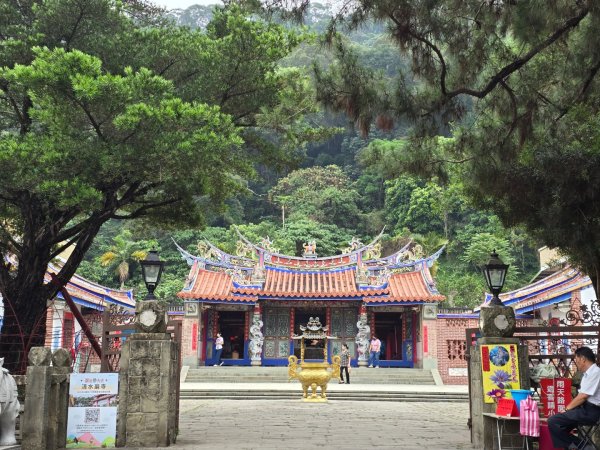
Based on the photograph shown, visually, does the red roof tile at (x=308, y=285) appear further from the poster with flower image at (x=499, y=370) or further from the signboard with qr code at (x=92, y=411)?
the poster with flower image at (x=499, y=370)

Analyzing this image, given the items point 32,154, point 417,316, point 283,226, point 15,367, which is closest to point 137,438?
point 15,367

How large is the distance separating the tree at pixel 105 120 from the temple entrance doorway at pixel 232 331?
12.9m

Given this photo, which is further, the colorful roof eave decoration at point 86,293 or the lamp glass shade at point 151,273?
the colorful roof eave decoration at point 86,293

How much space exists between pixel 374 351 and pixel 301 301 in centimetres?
336

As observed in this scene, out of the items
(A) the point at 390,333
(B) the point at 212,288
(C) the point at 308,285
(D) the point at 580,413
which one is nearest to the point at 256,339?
(B) the point at 212,288

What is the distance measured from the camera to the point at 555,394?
6520 mm

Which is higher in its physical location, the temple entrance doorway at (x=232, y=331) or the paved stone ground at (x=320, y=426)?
the temple entrance doorway at (x=232, y=331)

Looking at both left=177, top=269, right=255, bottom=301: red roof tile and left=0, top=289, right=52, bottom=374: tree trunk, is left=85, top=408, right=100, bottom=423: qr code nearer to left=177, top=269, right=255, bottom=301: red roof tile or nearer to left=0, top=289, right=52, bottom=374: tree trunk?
left=0, top=289, right=52, bottom=374: tree trunk

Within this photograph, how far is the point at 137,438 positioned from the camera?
7.32 meters

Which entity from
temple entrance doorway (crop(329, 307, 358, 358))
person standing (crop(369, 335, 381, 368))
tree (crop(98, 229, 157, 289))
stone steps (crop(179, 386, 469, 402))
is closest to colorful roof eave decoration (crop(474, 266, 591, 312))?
stone steps (crop(179, 386, 469, 402))

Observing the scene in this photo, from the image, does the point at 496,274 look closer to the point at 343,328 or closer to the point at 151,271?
the point at 151,271

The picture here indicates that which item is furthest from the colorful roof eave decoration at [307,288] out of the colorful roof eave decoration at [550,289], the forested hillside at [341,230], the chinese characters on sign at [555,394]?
the chinese characters on sign at [555,394]

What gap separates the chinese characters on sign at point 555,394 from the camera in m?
6.46

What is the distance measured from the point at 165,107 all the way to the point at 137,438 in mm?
4230
